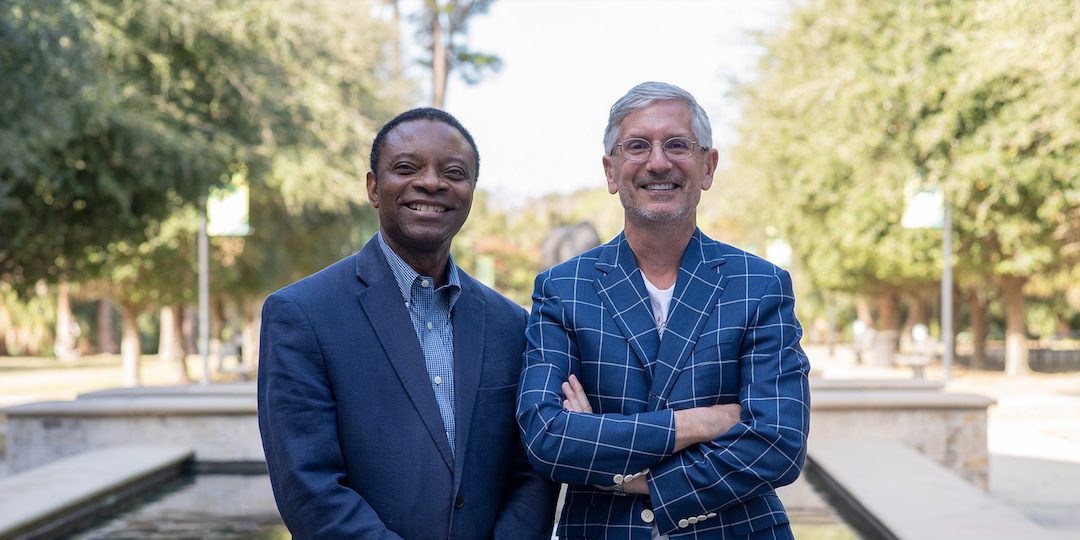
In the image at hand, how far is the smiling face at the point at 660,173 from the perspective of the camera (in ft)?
9.63

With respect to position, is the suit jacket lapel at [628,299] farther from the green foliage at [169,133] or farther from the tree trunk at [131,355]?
the tree trunk at [131,355]

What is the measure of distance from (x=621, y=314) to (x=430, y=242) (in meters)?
0.54

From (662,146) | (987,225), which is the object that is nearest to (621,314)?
(662,146)

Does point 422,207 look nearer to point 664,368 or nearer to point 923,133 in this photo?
point 664,368

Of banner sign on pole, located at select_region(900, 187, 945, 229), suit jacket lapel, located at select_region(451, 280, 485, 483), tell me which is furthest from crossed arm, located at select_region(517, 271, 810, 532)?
banner sign on pole, located at select_region(900, 187, 945, 229)

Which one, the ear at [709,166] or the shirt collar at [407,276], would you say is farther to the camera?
the ear at [709,166]

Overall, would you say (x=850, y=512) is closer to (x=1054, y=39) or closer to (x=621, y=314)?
(x=621, y=314)

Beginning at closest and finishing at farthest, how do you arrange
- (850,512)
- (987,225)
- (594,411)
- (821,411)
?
(594,411) < (850,512) < (821,411) < (987,225)

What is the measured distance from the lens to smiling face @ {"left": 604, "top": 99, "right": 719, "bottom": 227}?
294cm

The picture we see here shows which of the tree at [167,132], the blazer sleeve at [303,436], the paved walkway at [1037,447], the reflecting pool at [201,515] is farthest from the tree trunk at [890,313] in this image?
the blazer sleeve at [303,436]

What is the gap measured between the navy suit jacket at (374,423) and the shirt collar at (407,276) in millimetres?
21

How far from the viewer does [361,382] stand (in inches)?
108

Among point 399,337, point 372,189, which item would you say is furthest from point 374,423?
point 372,189

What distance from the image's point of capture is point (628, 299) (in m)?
2.96
